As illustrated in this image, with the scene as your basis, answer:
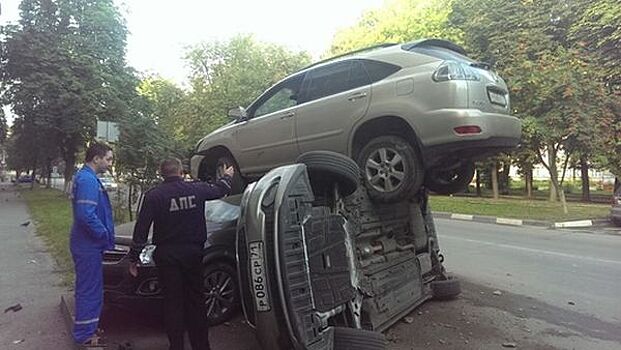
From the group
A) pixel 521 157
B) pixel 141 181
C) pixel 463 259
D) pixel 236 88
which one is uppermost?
pixel 236 88

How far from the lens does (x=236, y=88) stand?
28.6 m

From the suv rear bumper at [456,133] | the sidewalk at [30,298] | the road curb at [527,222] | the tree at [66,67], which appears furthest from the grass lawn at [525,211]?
the sidewalk at [30,298]

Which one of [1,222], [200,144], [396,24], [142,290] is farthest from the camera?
[396,24]

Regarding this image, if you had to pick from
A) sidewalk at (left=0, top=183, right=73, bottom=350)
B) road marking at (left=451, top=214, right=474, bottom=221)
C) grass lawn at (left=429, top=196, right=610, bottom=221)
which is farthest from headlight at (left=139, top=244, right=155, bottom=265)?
grass lawn at (left=429, top=196, right=610, bottom=221)

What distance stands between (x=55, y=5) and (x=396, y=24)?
675 inches

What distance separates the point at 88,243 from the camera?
423 cm

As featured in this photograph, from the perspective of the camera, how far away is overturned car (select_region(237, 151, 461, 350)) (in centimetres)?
342

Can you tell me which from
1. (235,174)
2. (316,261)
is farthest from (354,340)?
(235,174)

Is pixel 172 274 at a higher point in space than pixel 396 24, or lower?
lower

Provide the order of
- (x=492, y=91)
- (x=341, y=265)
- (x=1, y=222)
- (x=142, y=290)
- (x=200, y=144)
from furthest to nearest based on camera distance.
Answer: (x=1, y=222) → (x=200, y=144) → (x=492, y=91) → (x=142, y=290) → (x=341, y=265)

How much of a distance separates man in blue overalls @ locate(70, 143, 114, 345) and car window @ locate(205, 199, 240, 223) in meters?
1.38

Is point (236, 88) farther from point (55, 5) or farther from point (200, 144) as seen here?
point (200, 144)

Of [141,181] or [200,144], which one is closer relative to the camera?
[200,144]

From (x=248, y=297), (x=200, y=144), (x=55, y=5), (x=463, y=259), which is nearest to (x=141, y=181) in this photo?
(x=200, y=144)
